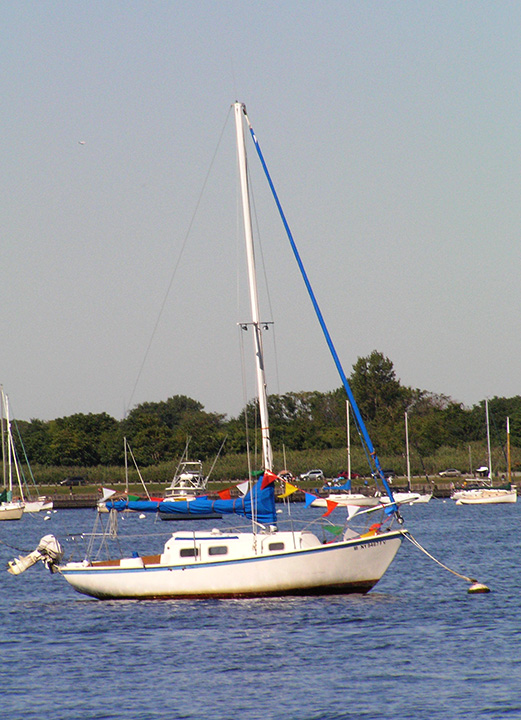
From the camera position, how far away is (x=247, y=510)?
37.4 m

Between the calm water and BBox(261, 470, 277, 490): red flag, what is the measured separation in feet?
13.5

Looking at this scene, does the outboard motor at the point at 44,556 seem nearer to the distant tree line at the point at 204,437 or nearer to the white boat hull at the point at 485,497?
the white boat hull at the point at 485,497

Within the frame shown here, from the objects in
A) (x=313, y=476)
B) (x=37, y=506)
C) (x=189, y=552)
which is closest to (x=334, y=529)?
(x=189, y=552)

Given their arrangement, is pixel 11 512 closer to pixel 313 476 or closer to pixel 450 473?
pixel 313 476

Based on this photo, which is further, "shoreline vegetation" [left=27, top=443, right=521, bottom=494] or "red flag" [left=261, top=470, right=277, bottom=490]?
"shoreline vegetation" [left=27, top=443, right=521, bottom=494]

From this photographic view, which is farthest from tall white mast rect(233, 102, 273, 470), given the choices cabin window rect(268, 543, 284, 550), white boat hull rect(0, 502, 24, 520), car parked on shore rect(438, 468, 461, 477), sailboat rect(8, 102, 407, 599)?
car parked on shore rect(438, 468, 461, 477)

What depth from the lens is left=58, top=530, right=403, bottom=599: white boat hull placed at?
3547cm

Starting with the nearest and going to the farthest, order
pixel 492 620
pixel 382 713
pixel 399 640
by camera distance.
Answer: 1. pixel 382 713
2. pixel 399 640
3. pixel 492 620

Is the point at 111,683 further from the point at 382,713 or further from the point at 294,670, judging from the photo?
the point at 382,713

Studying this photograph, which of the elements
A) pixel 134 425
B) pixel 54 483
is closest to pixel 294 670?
pixel 54 483

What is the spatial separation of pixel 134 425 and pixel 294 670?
486 ft

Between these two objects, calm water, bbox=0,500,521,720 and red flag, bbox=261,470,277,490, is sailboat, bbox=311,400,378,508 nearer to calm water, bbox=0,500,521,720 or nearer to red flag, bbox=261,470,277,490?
calm water, bbox=0,500,521,720

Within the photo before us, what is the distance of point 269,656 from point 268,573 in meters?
6.30

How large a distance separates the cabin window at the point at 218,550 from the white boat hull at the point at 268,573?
38 centimetres
